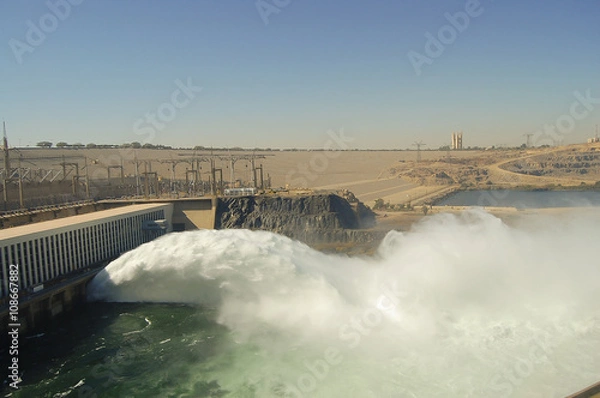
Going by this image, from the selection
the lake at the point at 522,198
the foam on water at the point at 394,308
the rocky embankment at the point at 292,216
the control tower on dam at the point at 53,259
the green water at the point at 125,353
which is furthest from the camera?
the lake at the point at 522,198

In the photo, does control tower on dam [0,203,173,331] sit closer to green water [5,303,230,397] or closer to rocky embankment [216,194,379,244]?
green water [5,303,230,397]

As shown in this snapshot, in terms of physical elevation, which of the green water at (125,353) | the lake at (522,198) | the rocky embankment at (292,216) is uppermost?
the rocky embankment at (292,216)

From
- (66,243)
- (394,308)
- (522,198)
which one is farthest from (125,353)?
(522,198)

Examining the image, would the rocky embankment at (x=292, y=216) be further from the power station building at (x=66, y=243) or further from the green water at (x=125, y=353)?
the green water at (x=125, y=353)

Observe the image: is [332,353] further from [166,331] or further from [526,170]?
[526,170]

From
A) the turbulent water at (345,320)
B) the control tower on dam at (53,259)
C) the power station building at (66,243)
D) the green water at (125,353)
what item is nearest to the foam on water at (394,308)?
the turbulent water at (345,320)

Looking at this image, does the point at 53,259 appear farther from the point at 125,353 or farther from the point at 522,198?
the point at 522,198

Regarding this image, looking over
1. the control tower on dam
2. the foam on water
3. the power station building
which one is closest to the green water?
the foam on water
